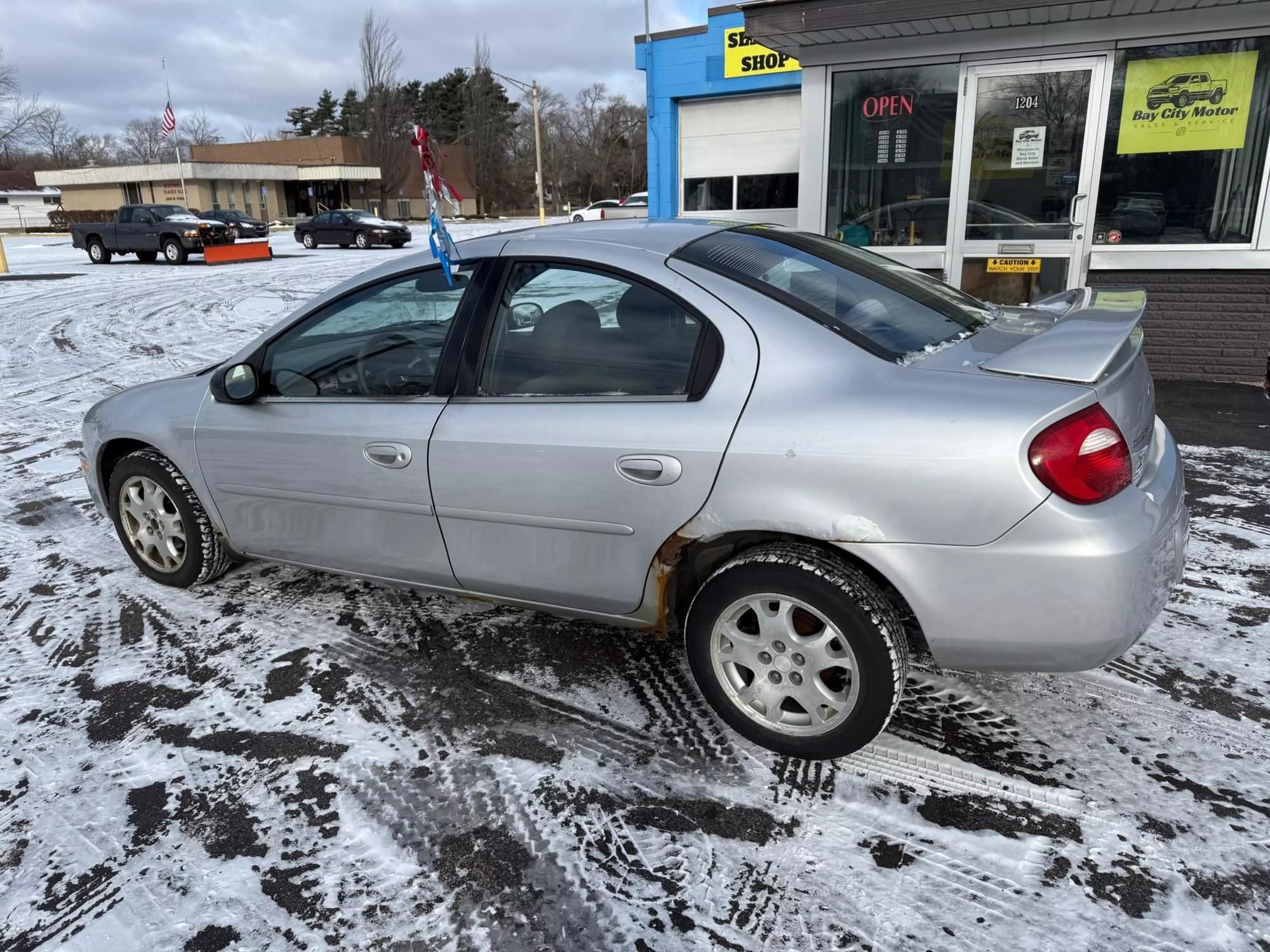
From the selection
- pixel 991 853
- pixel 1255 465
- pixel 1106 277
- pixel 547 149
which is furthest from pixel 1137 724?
pixel 547 149

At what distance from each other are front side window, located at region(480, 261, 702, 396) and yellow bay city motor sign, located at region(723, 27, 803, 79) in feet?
43.0

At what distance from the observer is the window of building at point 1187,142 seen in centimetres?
691

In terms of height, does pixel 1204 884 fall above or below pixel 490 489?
below

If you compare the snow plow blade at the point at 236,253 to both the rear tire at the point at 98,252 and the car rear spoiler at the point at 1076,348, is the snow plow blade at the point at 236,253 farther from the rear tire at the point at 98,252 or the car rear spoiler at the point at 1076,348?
the car rear spoiler at the point at 1076,348

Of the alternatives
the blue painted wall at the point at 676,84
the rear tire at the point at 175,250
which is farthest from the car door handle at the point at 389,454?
the rear tire at the point at 175,250

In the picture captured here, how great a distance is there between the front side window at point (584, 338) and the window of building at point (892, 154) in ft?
19.4

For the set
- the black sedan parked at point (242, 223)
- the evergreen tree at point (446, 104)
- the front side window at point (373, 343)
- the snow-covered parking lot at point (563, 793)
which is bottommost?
the snow-covered parking lot at point (563, 793)

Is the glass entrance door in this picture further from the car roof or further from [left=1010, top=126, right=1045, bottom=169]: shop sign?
the car roof

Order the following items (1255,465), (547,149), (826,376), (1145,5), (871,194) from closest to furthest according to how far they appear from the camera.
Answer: (826,376) < (1255,465) < (1145,5) < (871,194) < (547,149)

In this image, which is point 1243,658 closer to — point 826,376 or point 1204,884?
point 1204,884

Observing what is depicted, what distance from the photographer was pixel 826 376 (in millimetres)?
2426

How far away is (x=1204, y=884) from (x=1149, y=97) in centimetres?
706

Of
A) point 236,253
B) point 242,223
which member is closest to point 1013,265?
point 236,253

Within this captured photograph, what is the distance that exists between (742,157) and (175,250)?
17513 mm
